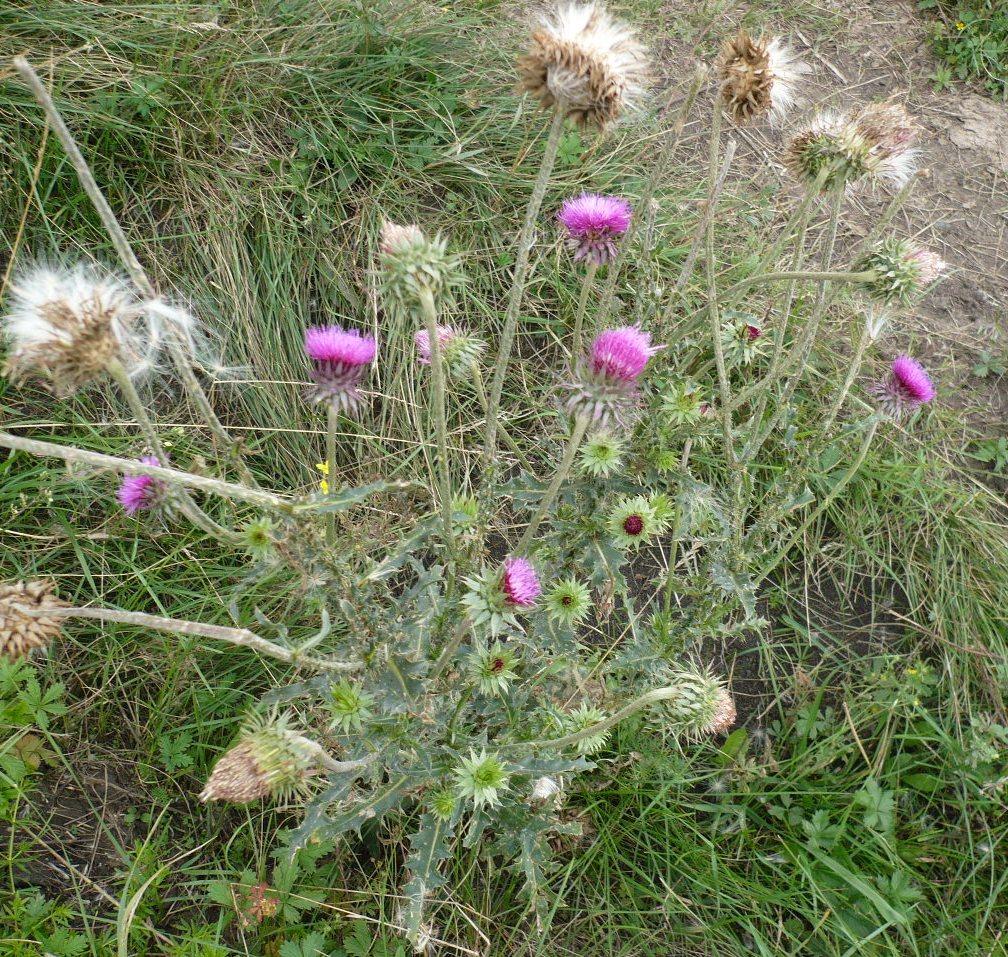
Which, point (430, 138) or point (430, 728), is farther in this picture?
point (430, 138)

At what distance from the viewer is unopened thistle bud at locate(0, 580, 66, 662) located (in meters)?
1.32

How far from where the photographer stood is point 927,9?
A: 4500 mm

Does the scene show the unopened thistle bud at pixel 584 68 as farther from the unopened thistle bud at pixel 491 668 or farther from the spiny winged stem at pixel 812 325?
the unopened thistle bud at pixel 491 668

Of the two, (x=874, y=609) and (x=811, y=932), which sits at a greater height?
(x=874, y=609)

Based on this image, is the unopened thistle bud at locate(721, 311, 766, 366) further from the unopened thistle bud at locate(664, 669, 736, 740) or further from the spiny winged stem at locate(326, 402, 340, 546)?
the spiny winged stem at locate(326, 402, 340, 546)

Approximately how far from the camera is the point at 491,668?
1.83m

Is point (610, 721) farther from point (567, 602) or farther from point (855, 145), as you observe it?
point (855, 145)

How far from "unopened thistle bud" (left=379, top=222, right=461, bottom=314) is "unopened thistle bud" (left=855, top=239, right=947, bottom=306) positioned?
38.0 inches

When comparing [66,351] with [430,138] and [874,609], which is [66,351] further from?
[874,609]

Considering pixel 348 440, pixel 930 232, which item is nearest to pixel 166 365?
pixel 348 440

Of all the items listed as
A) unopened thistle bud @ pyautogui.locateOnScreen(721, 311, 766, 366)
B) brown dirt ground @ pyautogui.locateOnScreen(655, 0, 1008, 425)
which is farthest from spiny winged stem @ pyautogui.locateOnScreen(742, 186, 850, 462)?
brown dirt ground @ pyautogui.locateOnScreen(655, 0, 1008, 425)

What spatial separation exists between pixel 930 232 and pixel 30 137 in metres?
3.59

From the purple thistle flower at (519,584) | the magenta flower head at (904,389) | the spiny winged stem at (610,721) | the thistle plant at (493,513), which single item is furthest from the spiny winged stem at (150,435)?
the magenta flower head at (904,389)

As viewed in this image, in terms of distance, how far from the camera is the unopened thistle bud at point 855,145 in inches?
74.0
